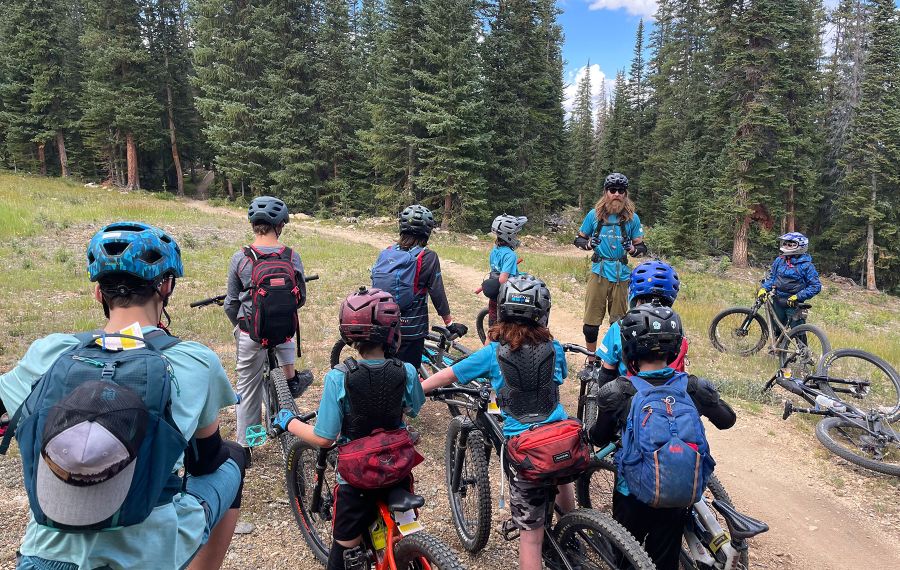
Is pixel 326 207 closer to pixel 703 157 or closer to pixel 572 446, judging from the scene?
pixel 703 157

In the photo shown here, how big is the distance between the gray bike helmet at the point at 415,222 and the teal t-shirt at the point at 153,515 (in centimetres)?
302

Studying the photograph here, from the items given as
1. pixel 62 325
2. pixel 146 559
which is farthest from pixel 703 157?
pixel 146 559

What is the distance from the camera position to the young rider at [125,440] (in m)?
1.59

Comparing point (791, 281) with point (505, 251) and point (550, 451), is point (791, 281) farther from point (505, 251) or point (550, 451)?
point (550, 451)

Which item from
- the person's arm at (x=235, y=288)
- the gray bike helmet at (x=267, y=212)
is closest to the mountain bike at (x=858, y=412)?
the gray bike helmet at (x=267, y=212)

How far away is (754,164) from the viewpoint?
24.9 meters

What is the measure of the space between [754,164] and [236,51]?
31.6 m

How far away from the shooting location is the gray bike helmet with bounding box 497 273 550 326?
3109 mm

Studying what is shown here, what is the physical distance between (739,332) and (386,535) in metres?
8.41

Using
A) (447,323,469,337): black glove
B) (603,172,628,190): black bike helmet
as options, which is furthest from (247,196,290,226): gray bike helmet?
(603,172,628,190): black bike helmet

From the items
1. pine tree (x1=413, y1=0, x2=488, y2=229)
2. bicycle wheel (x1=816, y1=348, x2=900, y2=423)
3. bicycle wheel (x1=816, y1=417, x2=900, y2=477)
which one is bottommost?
bicycle wheel (x1=816, y1=417, x2=900, y2=477)

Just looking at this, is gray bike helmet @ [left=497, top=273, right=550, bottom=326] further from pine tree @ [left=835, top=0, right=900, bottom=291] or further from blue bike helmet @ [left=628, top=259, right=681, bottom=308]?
pine tree @ [left=835, top=0, right=900, bottom=291]

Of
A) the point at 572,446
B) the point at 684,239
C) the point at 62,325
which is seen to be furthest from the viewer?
the point at 684,239

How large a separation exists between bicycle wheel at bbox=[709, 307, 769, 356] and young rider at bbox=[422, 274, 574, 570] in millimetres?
7290
